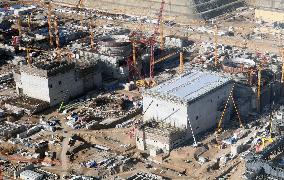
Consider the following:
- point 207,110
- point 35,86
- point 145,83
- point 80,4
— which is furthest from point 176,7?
point 207,110

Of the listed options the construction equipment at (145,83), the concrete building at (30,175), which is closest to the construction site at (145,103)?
the concrete building at (30,175)

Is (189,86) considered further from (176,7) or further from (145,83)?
(176,7)

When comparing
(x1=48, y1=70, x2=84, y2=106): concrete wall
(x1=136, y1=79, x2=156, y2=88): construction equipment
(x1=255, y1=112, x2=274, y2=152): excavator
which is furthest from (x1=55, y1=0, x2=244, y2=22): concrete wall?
(x1=255, y1=112, x2=274, y2=152): excavator

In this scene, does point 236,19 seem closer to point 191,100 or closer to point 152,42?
point 152,42

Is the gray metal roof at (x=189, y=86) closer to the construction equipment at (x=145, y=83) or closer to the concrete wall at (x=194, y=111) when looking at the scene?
the concrete wall at (x=194, y=111)

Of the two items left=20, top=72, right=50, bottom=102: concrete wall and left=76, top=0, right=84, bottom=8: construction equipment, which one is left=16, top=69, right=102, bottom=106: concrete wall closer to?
left=20, top=72, right=50, bottom=102: concrete wall
